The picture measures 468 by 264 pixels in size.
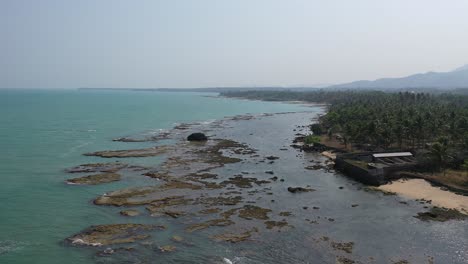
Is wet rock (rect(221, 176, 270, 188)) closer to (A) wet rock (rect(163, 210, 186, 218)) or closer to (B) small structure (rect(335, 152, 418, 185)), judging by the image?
(A) wet rock (rect(163, 210, 186, 218))

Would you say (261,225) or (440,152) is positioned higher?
(440,152)

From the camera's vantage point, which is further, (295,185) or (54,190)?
(295,185)

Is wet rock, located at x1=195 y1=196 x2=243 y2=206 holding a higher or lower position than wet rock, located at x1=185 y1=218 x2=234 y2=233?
higher

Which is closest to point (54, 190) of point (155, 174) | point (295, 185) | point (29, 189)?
point (29, 189)

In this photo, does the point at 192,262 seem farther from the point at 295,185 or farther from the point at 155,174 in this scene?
the point at 155,174

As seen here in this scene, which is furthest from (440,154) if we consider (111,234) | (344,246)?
(111,234)

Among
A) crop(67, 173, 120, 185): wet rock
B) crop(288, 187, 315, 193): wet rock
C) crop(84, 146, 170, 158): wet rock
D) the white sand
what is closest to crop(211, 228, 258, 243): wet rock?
crop(288, 187, 315, 193): wet rock

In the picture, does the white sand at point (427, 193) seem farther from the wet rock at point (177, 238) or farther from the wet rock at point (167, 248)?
the wet rock at point (167, 248)
